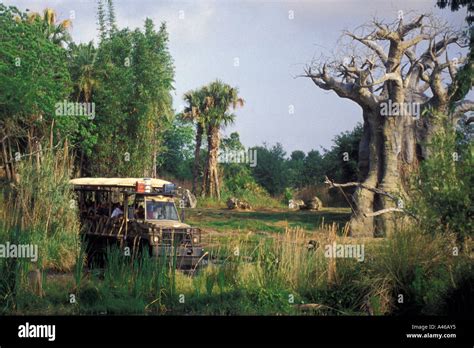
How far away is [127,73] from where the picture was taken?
31938 millimetres

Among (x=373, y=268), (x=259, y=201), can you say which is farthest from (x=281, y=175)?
(x=373, y=268)

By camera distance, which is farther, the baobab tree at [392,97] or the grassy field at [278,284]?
the baobab tree at [392,97]

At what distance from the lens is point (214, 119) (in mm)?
42156

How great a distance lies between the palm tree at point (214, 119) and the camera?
1670 inches

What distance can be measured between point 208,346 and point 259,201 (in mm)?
32758

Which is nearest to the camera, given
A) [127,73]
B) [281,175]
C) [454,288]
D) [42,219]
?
[454,288]

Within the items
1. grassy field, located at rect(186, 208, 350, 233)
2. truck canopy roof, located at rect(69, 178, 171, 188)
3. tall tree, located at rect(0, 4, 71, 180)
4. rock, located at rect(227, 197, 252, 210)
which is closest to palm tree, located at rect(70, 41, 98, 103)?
tall tree, located at rect(0, 4, 71, 180)

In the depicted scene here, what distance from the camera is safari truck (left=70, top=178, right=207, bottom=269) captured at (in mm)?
16281

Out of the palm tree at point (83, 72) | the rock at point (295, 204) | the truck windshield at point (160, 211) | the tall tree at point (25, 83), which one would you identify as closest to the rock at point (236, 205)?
the rock at point (295, 204)

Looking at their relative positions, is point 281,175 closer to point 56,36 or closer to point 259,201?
point 259,201

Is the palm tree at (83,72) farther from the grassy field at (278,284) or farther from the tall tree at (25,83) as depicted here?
the grassy field at (278,284)

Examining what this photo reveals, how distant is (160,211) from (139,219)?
600mm

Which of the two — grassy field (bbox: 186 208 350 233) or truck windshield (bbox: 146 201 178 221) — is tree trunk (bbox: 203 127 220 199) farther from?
truck windshield (bbox: 146 201 178 221)

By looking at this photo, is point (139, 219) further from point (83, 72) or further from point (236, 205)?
point (236, 205)
